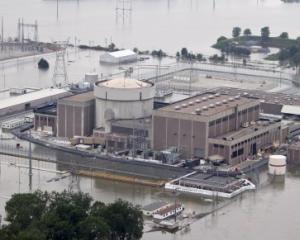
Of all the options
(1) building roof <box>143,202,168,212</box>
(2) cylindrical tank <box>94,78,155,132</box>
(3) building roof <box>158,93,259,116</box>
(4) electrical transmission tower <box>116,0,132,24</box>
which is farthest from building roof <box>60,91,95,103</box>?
(4) electrical transmission tower <box>116,0,132,24</box>

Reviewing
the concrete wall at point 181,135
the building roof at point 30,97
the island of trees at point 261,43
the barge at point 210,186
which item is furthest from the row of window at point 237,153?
the island of trees at point 261,43

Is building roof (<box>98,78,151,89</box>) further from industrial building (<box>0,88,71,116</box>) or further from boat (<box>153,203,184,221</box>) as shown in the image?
boat (<box>153,203,184,221</box>)

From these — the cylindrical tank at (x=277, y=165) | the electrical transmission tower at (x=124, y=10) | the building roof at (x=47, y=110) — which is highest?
the electrical transmission tower at (x=124, y=10)

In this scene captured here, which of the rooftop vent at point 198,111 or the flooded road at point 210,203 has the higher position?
the rooftop vent at point 198,111

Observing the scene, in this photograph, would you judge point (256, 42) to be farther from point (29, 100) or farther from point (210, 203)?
point (210, 203)

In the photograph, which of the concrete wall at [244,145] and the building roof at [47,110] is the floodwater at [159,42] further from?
the building roof at [47,110]

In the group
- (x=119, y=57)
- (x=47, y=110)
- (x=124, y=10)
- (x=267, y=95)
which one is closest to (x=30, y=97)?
(x=47, y=110)

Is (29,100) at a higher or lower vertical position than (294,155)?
higher

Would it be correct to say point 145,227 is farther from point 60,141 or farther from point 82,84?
point 82,84
